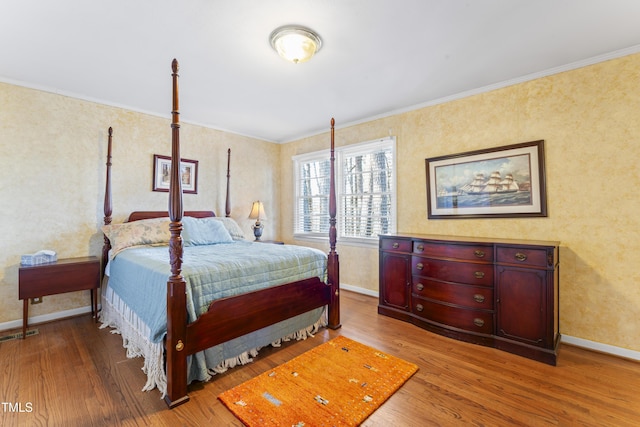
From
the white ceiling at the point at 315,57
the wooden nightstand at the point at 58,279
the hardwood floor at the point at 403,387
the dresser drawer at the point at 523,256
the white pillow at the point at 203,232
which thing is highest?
the white ceiling at the point at 315,57

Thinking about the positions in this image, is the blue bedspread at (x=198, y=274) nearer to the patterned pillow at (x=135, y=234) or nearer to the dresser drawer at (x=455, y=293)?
the patterned pillow at (x=135, y=234)

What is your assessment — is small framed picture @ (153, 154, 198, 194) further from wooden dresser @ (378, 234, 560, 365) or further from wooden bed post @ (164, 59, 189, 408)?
wooden dresser @ (378, 234, 560, 365)

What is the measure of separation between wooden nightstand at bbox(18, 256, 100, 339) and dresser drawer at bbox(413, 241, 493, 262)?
3.37m

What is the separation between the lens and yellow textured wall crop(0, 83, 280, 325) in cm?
286

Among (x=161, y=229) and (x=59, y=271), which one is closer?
(x=59, y=271)

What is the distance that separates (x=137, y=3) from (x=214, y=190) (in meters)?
2.79

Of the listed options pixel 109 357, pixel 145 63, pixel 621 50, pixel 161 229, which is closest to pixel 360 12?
pixel 145 63

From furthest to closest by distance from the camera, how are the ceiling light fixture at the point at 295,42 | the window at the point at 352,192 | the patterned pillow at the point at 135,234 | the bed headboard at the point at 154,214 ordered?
1. the window at the point at 352,192
2. the bed headboard at the point at 154,214
3. the patterned pillow at the point at 135,234
4. the ceiling light fixture at the point at 295,42

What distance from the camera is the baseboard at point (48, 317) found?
2.85 m

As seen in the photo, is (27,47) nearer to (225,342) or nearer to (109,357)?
(109,357)

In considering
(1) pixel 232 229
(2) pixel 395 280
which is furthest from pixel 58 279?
(2) pixel 395 280

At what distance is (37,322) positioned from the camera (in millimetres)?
2990

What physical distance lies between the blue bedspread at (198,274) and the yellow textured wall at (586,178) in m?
1.94

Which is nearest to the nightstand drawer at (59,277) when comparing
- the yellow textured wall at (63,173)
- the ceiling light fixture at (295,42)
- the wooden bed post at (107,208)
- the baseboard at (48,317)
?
the wooden bed post at (107,208)
